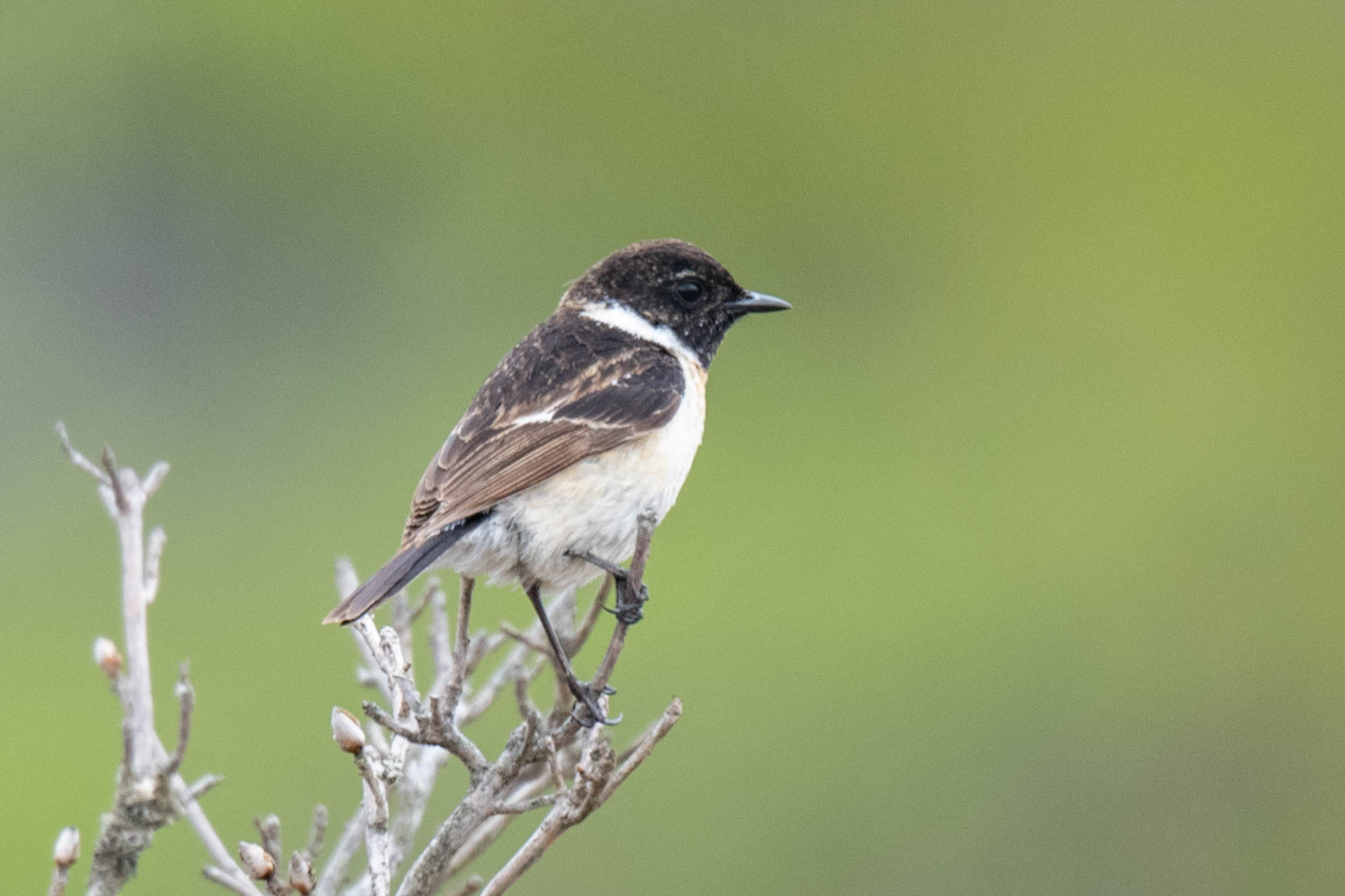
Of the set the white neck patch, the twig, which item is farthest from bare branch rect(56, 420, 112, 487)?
the white neck patch

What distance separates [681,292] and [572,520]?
1077mm

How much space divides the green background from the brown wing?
9.56 feet

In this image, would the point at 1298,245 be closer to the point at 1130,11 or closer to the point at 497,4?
the point at 1130,11

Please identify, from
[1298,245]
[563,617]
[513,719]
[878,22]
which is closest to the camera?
[563,617]

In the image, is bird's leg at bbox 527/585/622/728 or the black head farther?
the black head

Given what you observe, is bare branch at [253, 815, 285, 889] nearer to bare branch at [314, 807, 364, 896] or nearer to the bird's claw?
bare branch at [314, 807, 364, 896]

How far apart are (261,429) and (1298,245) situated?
23.9 ft

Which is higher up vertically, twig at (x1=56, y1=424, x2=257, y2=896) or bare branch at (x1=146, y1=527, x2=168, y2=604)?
bare branch at (x1=146, y1=527, x2=168, y2=604)

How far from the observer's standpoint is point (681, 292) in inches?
181

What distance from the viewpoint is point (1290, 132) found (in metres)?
12.6

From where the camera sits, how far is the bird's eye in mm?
4602

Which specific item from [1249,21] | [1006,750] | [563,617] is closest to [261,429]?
[1006,750]

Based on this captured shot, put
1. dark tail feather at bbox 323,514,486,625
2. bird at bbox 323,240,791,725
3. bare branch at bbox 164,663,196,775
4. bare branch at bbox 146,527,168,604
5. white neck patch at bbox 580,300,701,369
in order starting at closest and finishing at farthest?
bare branch at bbox 164,663,196,775
bare branch at bbox 146,527,168,604
dark tail feather at bbox 323,514,486,625
bird at bbox 323,240,791,725
white neck patch at bbox 580,300,701,369

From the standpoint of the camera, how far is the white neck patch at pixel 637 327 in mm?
4520
